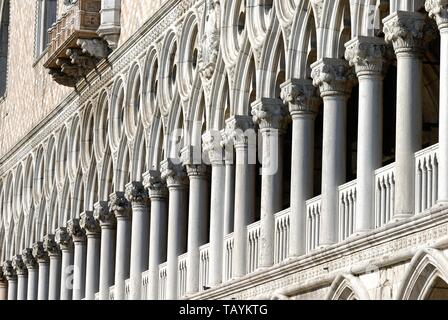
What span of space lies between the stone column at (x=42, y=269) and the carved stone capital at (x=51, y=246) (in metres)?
0.57

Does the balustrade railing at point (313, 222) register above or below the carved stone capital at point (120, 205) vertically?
below

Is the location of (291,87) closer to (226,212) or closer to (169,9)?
(226,212)

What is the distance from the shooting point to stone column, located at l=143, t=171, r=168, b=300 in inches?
1169

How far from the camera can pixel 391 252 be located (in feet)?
65.8

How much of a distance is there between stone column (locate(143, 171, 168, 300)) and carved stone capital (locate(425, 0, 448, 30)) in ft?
36.5

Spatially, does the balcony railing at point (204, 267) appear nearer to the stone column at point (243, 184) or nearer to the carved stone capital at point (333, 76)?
the stone column at point (243, 184)

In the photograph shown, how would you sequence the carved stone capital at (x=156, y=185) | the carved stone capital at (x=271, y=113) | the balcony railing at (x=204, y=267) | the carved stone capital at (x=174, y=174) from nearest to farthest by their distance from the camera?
the carved stone capital at (x=271, y=113) < the balcony railing at (x=204, y=267) < the carved stone capital at (x=174, y=174) < the carved stone capital at (x=156, y=185)

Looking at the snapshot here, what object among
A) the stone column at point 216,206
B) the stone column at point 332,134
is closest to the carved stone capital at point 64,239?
the stone column at point 216,206

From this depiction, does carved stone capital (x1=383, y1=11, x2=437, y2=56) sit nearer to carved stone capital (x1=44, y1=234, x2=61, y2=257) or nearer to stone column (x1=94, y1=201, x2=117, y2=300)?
stone column (x1=94, y1=201, x2=117, y2=300)

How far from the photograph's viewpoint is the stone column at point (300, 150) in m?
23.3

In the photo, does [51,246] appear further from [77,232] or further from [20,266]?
[20,266]

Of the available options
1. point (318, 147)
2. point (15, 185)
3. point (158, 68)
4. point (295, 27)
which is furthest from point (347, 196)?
point (15, 185)

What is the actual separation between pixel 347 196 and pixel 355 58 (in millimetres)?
1695

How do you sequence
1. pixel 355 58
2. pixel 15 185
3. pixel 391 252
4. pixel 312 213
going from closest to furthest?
pixel 391 252, pixel 355 58, pixel 312 213, pixel 15 185
